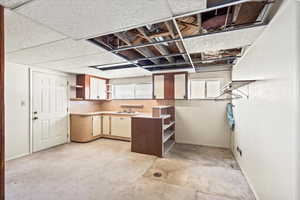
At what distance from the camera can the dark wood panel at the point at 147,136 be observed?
144 inches

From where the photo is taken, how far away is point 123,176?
2641 millimetres

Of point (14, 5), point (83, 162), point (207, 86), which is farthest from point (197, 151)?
point (14, 5)

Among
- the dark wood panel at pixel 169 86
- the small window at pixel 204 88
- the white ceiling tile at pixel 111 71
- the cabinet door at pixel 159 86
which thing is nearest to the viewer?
the white ceiling tile at pixel 111 71

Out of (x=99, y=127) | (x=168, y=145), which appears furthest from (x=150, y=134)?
(x=99, y=127)

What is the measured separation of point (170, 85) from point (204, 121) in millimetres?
1577

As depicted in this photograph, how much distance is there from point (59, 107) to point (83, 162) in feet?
7.27

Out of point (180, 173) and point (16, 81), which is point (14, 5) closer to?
point (16, 81)

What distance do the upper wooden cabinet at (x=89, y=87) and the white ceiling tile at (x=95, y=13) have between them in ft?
11.0

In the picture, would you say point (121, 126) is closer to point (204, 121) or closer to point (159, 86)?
point (159, 86)

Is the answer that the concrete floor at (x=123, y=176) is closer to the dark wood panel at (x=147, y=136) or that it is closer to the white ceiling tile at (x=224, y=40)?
the dark wood panel at (x=147, y=136)

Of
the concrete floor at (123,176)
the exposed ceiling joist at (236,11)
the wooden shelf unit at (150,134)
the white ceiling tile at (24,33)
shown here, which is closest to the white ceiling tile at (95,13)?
the white ceiling tile at (24,33)

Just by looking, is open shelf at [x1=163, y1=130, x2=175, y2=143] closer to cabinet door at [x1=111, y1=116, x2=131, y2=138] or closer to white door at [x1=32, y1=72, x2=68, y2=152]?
cabinet door at [x1=111, y1=116, x2=131, y2=138]

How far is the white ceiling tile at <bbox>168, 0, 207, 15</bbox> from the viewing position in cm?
127

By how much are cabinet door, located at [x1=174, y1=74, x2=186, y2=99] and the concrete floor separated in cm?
171
